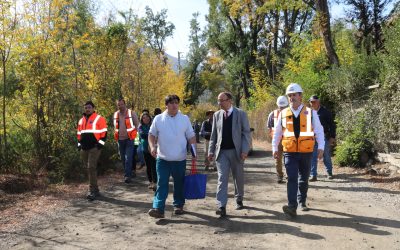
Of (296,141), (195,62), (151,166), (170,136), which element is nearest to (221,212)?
(170,136)

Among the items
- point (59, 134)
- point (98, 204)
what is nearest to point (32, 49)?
point (59, 134)

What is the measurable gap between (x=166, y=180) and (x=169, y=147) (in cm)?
54

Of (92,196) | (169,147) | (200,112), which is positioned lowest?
(92,196)

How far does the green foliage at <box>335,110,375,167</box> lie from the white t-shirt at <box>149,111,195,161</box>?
6.77m

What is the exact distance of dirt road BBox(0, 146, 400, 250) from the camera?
530 centimetres

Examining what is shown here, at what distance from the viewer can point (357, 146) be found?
11.7 m

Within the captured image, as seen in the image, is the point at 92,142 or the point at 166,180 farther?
the point at 92,142

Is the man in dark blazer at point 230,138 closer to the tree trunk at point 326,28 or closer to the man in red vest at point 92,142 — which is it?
the man in red vest at point 92,142

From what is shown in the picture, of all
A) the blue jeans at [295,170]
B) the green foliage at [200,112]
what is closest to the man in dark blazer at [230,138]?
the blue jeans at [295,170]

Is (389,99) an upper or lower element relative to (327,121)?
upper

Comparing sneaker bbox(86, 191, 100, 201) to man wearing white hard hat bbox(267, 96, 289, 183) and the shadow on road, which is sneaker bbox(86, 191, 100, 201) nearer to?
the shadow on road

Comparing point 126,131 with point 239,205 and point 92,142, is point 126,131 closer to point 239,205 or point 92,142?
point 92,142

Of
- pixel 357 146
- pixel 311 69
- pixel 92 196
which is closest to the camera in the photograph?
pixel 92 196

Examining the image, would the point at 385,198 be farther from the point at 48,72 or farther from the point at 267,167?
the point at 48,72
